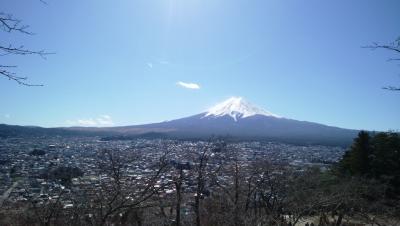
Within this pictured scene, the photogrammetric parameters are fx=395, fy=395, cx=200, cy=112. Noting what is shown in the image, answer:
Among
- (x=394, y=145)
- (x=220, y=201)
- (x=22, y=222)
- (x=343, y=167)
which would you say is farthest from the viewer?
(x=343, y=167)

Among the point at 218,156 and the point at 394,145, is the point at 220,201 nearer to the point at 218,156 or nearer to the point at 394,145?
the point at 218,156

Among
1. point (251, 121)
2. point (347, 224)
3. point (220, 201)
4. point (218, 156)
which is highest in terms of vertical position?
point (251, 121)

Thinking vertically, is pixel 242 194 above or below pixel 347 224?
above

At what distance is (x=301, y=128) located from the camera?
4181 inches

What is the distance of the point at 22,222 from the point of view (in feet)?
34.4

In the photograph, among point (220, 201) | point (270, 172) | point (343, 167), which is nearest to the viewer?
point (220, 201)

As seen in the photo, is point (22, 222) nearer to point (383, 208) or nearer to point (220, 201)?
point (220, 201)

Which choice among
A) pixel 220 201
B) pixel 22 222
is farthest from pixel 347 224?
pixel 22 222

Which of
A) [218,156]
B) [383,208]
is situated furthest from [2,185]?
[383,208]

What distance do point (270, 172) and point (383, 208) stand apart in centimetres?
497

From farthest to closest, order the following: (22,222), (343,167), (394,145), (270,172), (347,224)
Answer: (343,167) < (394,145) < (270,172) < (347,224) < (22,222)

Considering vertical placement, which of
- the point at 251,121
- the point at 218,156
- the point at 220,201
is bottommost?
the point at 220,201

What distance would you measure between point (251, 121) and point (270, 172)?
93411 mm

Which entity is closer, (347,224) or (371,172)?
(347,224)
